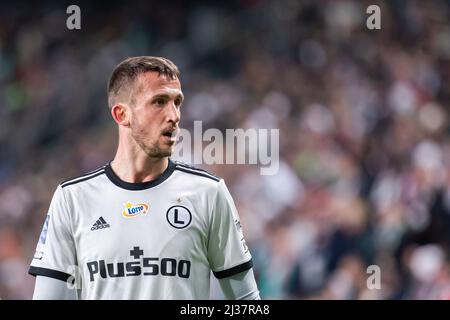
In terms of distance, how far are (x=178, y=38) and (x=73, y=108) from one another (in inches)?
43.0

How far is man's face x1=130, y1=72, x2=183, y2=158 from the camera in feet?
9.04

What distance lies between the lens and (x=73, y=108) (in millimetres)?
6633

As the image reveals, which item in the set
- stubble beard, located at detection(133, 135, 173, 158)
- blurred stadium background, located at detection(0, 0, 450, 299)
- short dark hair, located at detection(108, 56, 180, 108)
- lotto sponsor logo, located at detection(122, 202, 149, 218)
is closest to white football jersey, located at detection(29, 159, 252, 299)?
lotto sponsor logo, located at detection(122, 202, 149, 218)

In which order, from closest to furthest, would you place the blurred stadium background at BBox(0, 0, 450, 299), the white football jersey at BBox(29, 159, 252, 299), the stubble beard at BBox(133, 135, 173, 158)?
the white football jersey at BBox(29, 159, 252, 299), the stubble beard at BBox(133, 135, 173, 158), the blurred stadium background at BBox(0, 0, 450, 299)

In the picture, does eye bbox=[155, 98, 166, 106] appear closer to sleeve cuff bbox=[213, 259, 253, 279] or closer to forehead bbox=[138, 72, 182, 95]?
forehead bbox=[138, 72, 182, 95]

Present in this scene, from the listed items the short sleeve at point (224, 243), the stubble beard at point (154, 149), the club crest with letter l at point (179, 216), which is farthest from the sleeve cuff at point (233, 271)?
the stubble beard at point (154, 149)

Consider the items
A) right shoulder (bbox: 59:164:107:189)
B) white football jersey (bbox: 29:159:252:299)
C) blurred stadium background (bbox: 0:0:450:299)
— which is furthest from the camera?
blurred stadium background (bbox: 0:0:450:299)

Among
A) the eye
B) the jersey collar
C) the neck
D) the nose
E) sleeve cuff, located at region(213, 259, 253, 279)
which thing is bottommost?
sleeve cuff, located at region(213, 259, 253, 279)

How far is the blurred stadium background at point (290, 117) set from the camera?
236 inches

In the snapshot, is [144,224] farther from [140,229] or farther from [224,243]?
[224,243]

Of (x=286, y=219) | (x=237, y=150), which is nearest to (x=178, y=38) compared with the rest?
(x=237, y=150)
